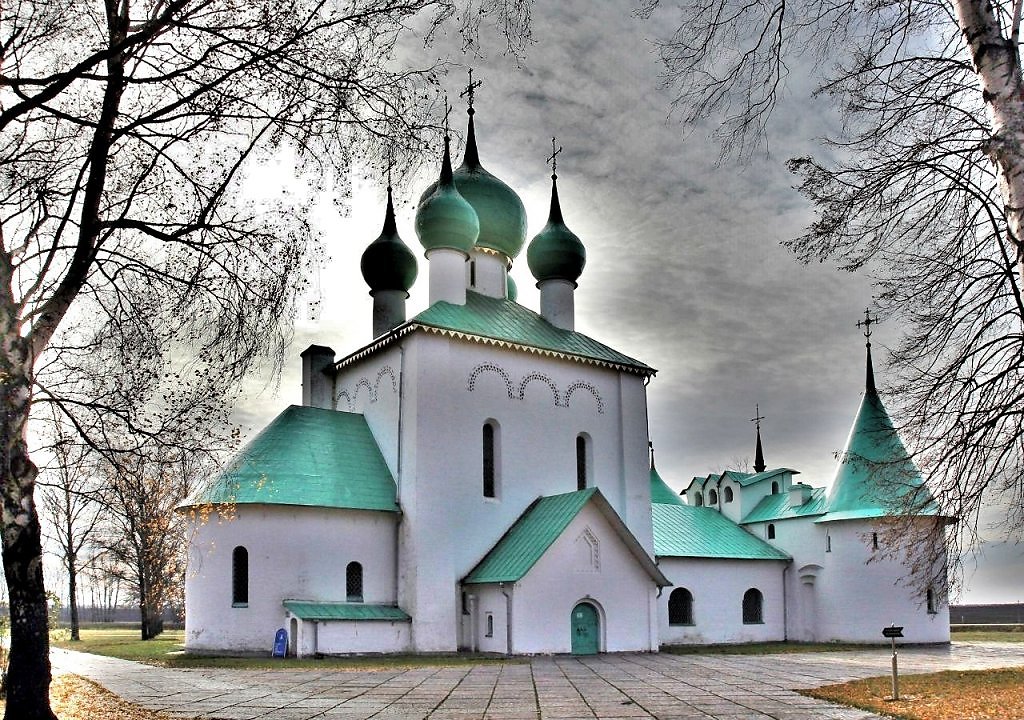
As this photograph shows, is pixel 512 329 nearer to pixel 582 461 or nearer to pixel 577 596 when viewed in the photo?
pixel 582 461

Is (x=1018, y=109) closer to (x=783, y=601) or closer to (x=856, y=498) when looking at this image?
(x=856, y=498)

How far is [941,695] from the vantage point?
14477 millimetres

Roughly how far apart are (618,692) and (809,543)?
2290cm

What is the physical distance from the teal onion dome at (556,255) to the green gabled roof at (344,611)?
42.4 ft

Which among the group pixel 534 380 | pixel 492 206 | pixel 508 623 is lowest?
pixel 508 623

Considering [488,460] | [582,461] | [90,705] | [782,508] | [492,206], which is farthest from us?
[782,508]

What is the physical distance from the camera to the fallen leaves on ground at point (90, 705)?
12.3m

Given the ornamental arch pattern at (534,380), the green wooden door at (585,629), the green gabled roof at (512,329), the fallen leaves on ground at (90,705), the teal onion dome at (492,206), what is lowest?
the green wooden door at (585,629)

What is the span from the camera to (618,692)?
15.2 metres

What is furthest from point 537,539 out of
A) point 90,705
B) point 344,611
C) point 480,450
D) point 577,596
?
point 90,705

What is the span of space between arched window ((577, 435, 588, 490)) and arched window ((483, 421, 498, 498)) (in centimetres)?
333

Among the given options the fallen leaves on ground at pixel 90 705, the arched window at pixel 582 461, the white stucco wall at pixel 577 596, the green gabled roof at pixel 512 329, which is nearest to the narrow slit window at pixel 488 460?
the green gabled roof at pixel 512 329

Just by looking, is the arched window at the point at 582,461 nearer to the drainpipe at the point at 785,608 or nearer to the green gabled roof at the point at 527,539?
the green gabled roof at the point at 527,539

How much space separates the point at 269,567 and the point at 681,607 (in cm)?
1627
